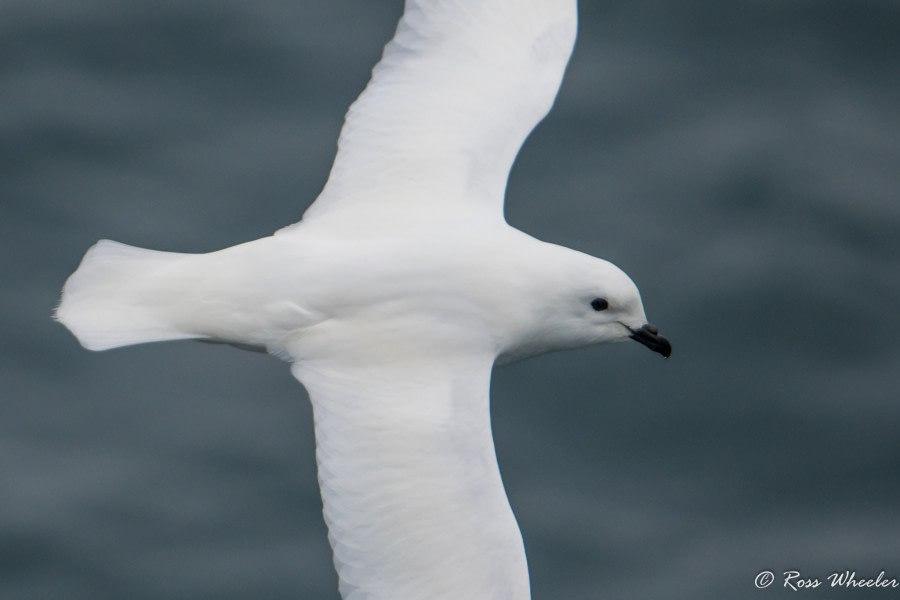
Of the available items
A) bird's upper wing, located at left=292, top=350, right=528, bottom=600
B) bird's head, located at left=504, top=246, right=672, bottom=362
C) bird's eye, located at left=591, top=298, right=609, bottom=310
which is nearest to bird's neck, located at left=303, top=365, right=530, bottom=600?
bird's upper wing, located at left=292, top=350, right=528, bottom=600

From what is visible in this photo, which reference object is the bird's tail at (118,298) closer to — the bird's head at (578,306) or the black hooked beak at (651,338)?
the bird's head at (578,306)

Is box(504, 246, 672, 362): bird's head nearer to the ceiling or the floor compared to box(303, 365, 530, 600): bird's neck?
nearer to the ceiling

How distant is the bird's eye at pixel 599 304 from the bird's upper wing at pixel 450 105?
0.63 m

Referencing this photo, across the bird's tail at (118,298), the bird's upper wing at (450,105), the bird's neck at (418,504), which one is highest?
the bird's upper wing at (450,105)

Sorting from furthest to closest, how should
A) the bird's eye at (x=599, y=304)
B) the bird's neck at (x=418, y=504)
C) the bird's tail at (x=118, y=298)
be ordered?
1. the bird's eye at (x=599, y=304)
2. the bird's tail at (x=118, y=298)
3. the bird's neck at (x=418, y=504)

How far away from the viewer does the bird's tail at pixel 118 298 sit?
25.2ft

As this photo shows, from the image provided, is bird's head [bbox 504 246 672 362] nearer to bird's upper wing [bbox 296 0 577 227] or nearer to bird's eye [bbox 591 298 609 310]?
bird's eye [bbox 591 298 609 310]

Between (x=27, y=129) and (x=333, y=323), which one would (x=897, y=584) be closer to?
(x=333, y=323)

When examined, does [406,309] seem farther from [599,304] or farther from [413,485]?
[599,304]

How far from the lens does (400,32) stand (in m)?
8.84

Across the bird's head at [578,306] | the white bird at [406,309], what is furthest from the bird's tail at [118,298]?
the bird's head at [578,306]

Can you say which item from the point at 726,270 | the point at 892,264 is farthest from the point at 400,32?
the point at 892,264

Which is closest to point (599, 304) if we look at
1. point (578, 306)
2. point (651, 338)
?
point (578, 306)

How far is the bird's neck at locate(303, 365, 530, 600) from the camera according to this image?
700 cm
